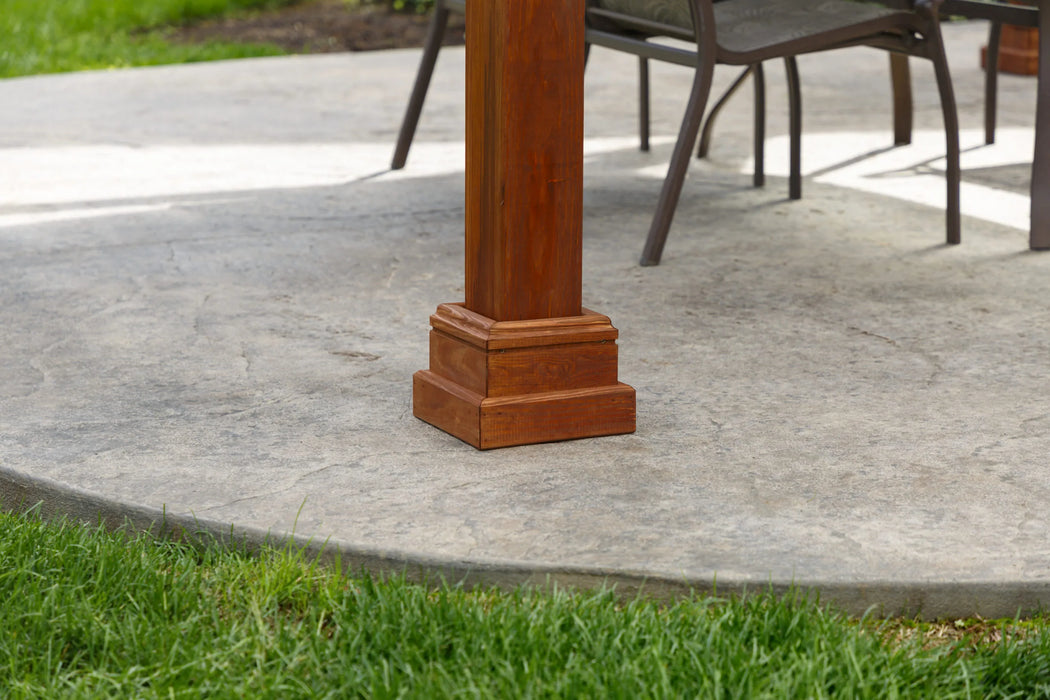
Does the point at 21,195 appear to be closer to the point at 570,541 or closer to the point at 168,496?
the point at 168,496

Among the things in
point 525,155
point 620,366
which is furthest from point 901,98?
point 525,155

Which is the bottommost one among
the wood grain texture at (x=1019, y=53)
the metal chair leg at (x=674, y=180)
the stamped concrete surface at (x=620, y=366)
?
the stamped concrete surface at (x=620, y=366)

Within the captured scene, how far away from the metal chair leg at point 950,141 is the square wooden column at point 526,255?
1447 mm

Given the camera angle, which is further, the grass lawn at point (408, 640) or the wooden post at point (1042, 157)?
the wooden post at point (1042, 157)

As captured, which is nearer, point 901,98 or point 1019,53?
point 901,98

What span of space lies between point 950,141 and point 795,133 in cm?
52

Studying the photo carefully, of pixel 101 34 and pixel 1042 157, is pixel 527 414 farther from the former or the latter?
pixel 101 34

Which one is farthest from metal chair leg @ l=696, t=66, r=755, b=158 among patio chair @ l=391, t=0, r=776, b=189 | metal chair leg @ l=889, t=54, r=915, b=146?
metal chair leg @ l=889, t=54, r=915, b=146

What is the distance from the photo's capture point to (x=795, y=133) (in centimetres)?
360

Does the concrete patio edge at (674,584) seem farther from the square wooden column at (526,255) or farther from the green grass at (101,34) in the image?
the green grass at (101,34)

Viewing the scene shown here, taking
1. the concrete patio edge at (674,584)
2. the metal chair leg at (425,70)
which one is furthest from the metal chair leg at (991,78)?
the concrete patio edge at (674,584)

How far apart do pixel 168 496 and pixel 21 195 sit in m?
2.14

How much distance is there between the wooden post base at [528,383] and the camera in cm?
197

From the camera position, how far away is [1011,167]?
405 cm
